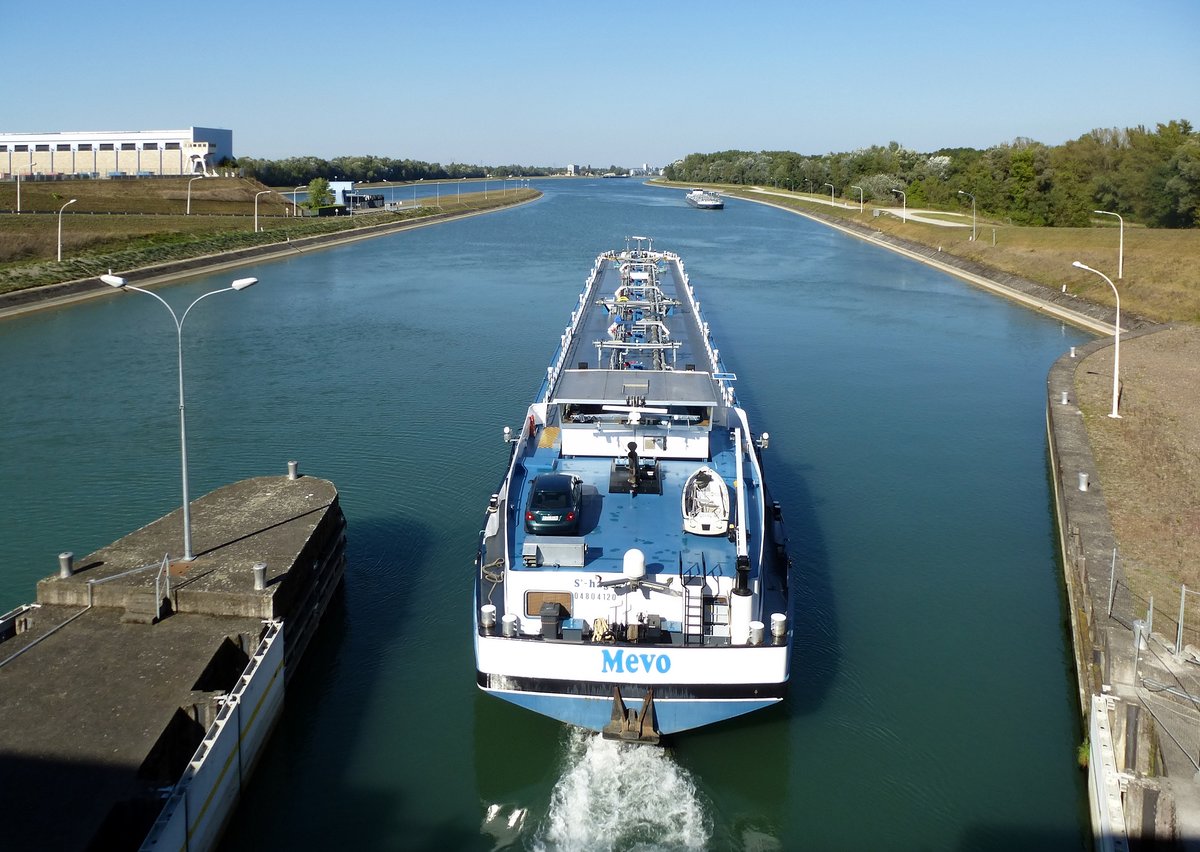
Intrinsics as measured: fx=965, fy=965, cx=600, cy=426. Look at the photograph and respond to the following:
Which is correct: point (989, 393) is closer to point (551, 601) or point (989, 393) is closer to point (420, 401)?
point (420, 401)

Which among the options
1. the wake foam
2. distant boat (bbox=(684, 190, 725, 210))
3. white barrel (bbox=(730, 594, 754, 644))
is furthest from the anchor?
distant boat (bbox=(684, 190, 725, 210))

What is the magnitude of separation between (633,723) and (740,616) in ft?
6.20

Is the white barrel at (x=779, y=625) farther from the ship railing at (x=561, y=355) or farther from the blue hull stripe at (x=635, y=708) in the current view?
the ship railing at (x=561, y=355)

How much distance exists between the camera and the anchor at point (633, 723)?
11.9 m

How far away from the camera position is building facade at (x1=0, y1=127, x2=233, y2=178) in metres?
119

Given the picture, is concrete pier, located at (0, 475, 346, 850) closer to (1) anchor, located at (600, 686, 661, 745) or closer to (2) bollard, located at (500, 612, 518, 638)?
(2) bollard, located at (500, 612, 518, 638)

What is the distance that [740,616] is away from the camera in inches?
483

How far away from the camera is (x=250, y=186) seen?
4318 inches

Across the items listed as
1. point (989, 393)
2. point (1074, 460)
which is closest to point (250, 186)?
point (989, 393)

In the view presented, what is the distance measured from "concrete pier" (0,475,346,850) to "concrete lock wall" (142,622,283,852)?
0.47 ft

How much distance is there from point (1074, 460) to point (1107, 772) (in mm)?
12561

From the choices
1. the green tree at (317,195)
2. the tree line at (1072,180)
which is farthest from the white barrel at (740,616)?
the green tree at (317,195)

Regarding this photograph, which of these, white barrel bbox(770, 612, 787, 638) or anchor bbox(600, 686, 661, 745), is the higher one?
white barrel bbox(770, 612, 787, 638)

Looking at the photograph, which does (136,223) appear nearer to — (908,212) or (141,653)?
(141,653)
